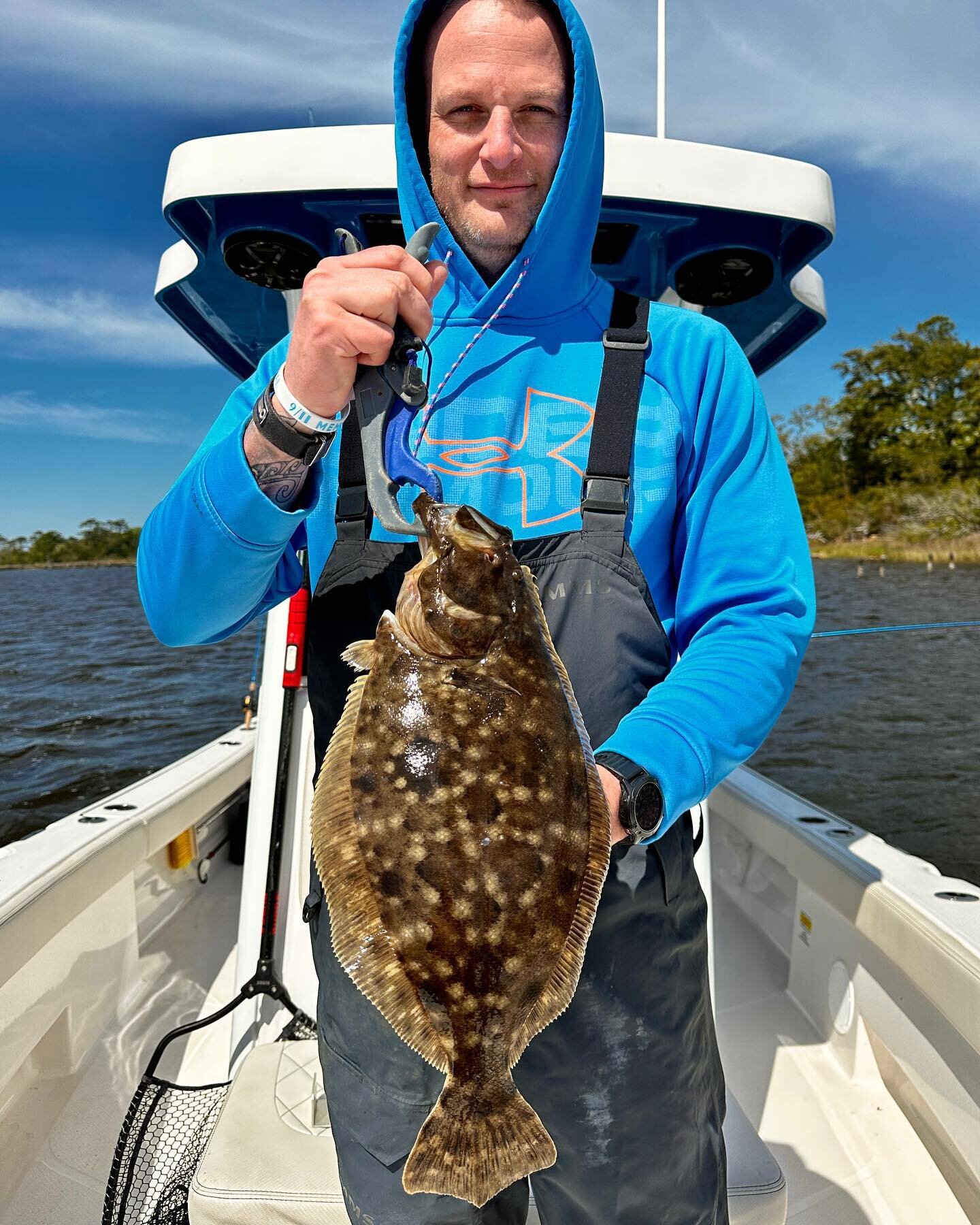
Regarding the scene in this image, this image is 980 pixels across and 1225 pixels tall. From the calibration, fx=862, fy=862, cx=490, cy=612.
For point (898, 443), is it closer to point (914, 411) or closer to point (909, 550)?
point (914, 411)

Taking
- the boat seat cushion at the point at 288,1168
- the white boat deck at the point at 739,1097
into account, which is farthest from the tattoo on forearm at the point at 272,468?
the white boat deck at the point at 739,1097

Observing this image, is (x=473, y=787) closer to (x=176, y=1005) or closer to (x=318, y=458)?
(x=318, y=458)

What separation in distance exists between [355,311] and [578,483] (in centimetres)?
68

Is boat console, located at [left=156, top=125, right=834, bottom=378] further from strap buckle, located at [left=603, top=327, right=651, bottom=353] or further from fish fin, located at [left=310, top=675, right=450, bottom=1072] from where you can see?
fish fin, located at [left=310, top=675, right=450, bottom=1072]

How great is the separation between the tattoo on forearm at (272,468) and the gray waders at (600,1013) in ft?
0.82

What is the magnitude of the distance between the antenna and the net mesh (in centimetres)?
421

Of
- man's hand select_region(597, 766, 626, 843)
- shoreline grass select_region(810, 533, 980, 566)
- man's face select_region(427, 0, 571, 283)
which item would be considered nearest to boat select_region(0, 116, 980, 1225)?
man's face select_region(427, 0, 571, 283)

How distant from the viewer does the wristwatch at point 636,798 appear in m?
1.43

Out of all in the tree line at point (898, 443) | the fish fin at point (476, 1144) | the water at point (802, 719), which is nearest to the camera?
the fish fin at point (476, 1144)

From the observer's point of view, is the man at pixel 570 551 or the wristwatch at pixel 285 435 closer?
the wristwatch at pixel 285 435

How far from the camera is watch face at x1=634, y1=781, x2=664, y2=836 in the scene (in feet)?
4.73

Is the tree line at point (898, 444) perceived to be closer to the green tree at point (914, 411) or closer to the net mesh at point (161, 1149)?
the green tree at point (914, 411)

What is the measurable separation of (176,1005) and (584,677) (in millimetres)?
3521

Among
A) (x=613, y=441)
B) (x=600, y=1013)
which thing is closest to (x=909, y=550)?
(x=613, y=441)
